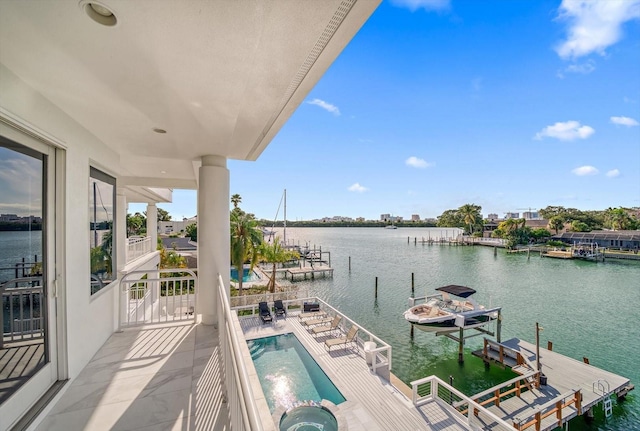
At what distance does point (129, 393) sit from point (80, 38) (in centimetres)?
281

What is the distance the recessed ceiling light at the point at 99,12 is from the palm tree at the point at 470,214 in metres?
61.0

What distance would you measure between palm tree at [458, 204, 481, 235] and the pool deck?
5462 centimetres

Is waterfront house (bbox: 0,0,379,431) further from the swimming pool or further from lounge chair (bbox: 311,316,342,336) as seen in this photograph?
lounge chair (bbox: 311,316,342,336)

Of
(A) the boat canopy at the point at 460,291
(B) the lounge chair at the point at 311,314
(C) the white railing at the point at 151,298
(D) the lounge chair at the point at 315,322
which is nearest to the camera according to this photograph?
(C) the white railing at the point at 151,298

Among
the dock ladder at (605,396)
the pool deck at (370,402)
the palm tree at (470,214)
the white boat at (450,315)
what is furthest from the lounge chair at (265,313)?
the palm tree at (470,214)

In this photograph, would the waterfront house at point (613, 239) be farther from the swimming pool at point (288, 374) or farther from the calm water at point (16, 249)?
the calm water at point (16, 249)

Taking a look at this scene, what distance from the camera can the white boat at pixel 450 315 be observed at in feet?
35.0

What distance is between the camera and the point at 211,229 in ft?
13.7

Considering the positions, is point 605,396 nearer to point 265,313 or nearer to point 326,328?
point 326,328

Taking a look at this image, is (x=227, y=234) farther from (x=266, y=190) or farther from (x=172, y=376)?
(x=266, y=190)

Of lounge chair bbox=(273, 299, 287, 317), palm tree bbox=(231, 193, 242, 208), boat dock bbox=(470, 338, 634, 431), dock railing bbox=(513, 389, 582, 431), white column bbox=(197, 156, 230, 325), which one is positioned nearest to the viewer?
white column bbox=(197, 156, 230, 325)

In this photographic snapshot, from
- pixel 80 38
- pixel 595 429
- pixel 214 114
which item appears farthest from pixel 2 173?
pixel 595 429

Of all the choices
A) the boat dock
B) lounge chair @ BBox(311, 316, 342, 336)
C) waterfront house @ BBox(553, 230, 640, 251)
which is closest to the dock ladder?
the boat dock

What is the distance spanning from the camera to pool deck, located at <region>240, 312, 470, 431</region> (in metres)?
5.23
